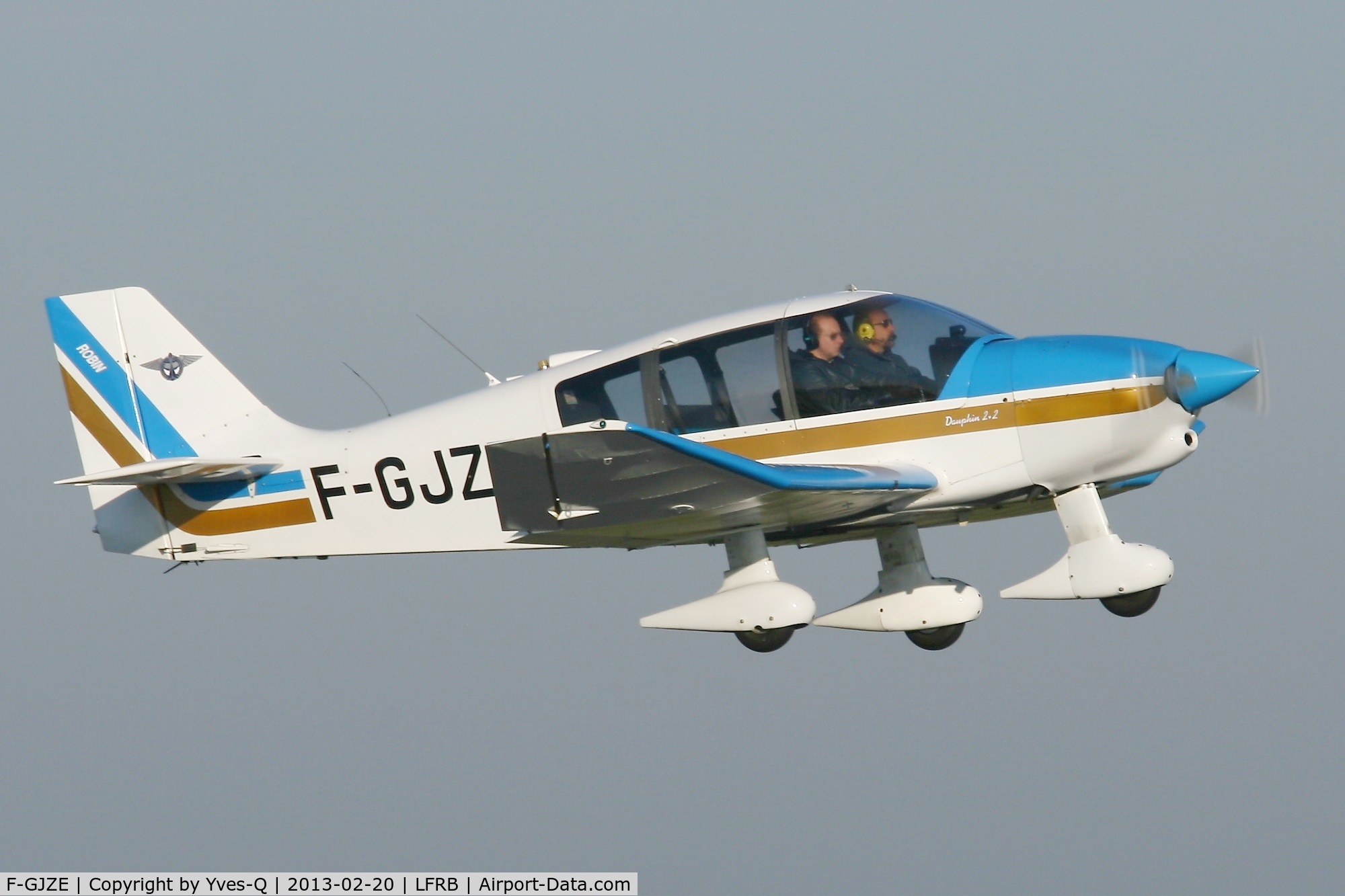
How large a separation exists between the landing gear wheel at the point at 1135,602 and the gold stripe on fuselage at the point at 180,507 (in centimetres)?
589

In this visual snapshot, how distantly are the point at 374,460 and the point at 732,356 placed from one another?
289cm

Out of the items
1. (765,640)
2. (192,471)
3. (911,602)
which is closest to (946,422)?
(911,602)

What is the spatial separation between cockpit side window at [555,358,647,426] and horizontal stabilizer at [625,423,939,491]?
0.68 ft

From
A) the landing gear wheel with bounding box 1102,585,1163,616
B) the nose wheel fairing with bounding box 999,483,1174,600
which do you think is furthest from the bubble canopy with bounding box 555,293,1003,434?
the landing gear wheel with bounding box 1102,585,1163,616

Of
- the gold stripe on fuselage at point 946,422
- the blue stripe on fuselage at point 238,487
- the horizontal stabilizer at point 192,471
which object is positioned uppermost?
the horizontal stabilizer at point 192,471

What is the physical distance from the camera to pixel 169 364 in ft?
42.9

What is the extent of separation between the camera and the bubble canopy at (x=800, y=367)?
36.0 feet

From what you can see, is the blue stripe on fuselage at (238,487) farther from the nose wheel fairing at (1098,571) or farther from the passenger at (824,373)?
the nose wheel fairing at (1098,571)

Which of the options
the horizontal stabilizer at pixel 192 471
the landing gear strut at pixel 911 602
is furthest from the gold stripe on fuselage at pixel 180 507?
the landing gear strut at pixel 911 602

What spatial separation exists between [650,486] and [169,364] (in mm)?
5103

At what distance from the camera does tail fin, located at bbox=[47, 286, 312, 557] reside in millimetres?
12656

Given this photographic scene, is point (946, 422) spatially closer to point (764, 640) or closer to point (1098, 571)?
point (1098, 571)

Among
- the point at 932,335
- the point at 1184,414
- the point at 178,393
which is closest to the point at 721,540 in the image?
the point at 932,335

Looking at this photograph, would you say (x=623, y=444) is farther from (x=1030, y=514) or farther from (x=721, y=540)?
(x=1030, y=514)
